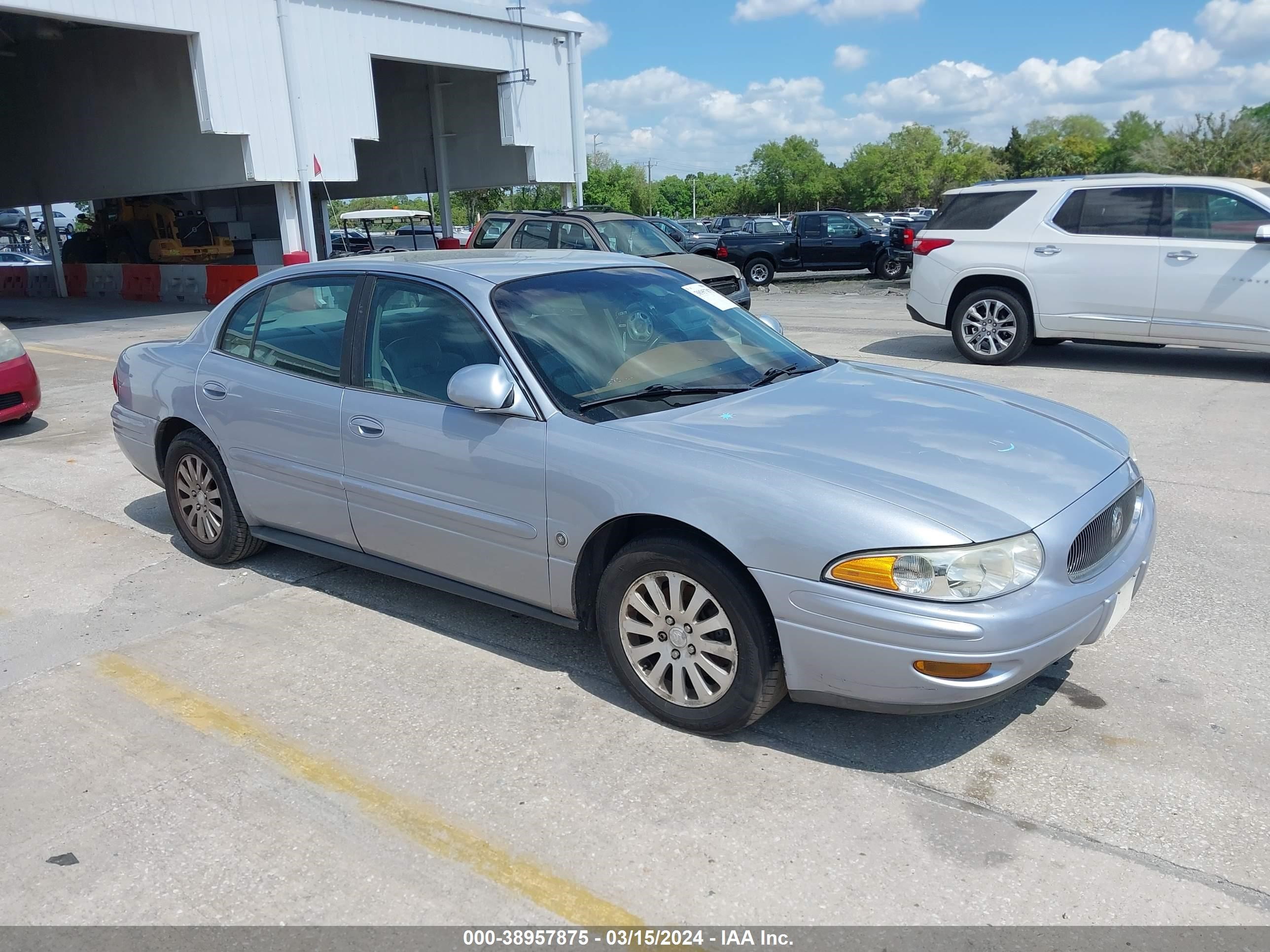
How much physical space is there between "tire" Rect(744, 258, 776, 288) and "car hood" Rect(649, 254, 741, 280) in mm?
10900

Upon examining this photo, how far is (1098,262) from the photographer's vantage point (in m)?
9.89

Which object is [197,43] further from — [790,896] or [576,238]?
[790,896]

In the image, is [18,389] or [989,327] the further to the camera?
[989,327]

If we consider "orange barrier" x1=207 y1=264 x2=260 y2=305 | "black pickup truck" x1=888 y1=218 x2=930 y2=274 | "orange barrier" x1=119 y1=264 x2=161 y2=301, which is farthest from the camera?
"orange barrier" x1=119 y1=264 x2=161 y2=301

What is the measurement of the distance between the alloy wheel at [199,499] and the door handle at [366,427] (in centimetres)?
124

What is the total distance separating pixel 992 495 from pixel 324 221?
22120 mm

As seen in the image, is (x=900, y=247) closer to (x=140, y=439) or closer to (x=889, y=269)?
(x=889, y=269)

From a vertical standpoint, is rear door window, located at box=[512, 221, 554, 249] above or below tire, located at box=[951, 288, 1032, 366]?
above

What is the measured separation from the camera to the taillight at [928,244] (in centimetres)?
1091

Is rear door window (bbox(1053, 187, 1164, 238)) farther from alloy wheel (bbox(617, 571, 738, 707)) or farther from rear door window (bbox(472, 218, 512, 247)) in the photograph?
alloy wheel (bbox(617, 571, 738, 707))

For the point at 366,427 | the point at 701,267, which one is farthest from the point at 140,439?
the point at 701,267

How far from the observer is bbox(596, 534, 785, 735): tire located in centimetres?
328

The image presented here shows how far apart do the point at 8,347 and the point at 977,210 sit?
941 centimetres

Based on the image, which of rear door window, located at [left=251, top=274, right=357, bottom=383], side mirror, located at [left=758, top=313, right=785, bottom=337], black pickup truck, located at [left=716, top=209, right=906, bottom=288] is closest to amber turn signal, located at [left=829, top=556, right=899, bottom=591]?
side mirror, located at [left=758, top=313, right=785, bottom=337]
